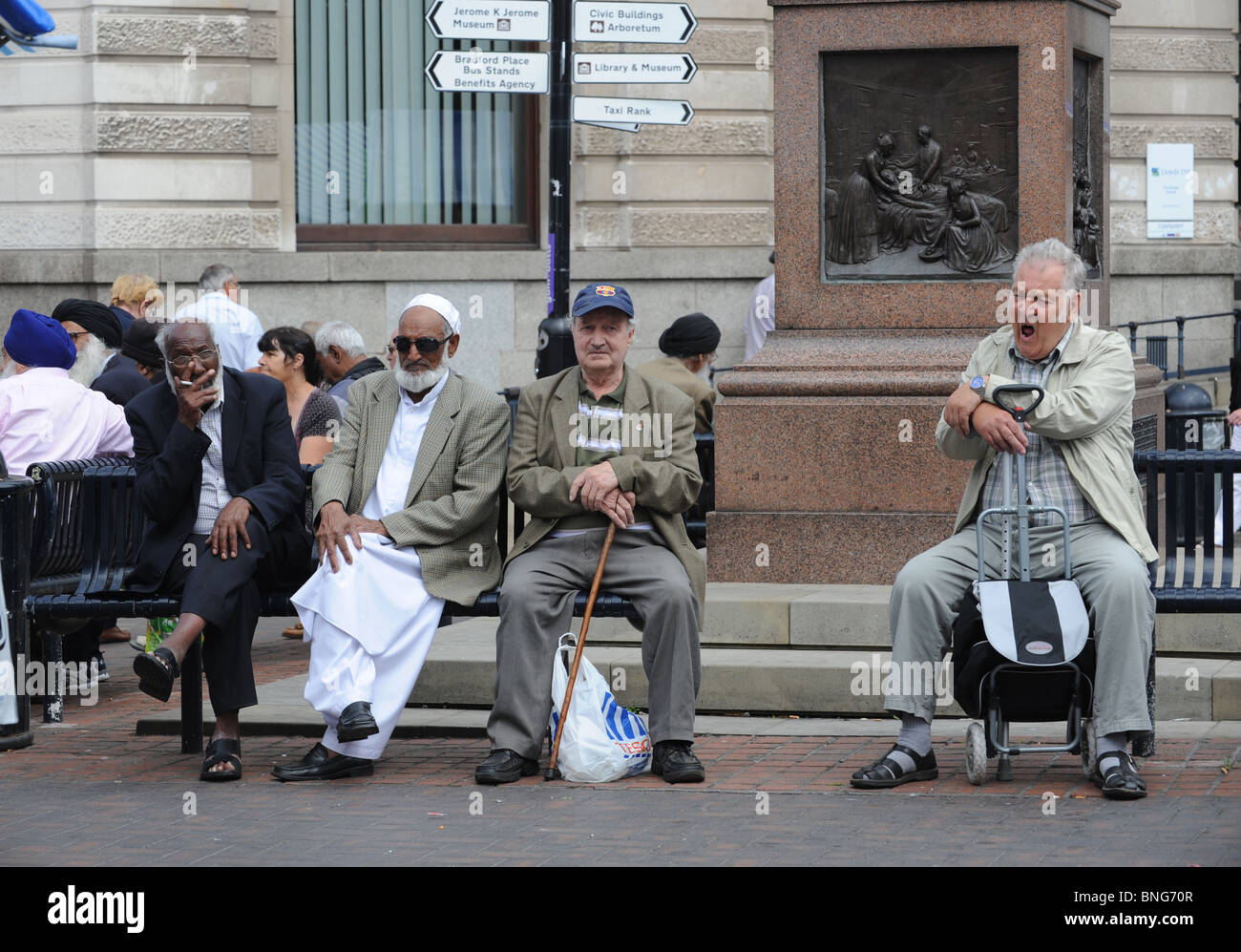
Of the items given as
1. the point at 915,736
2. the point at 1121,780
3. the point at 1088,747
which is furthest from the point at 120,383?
the point at 1121,780

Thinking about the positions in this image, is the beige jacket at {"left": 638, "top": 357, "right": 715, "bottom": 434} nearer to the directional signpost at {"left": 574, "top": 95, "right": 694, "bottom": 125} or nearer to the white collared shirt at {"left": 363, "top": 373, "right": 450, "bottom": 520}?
the directional signpost at {"left": 574, "top": 95, "right": 694, "bottom": 125}

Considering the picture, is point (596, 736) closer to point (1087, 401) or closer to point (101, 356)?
point (1087, 401)

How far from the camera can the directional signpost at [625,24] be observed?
1064 cm

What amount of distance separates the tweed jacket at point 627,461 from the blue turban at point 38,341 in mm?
2907

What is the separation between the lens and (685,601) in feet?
22.1

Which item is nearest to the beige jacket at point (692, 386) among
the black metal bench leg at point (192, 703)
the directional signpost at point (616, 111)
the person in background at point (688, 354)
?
the person in background at point (688, 354)

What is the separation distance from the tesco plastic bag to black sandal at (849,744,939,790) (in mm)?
740

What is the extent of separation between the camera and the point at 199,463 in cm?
707

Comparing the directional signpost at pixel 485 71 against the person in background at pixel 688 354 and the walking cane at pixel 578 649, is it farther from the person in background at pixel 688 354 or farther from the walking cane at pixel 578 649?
the walking cane at pixel 578 649

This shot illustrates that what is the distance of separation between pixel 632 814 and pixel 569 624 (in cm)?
96

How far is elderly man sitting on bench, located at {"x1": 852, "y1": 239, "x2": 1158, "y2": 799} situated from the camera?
6359 mm

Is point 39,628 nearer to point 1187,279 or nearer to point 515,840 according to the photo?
point 515,840

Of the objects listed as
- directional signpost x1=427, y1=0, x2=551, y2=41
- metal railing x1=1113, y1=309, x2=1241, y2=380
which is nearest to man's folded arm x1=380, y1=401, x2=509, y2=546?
directional signpost x1=427, y1=0, x2=551, y2=41

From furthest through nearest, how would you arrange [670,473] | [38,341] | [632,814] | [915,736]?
1. [38,341]
2. [670,473]
3. [915,736]
4. [632,814]
